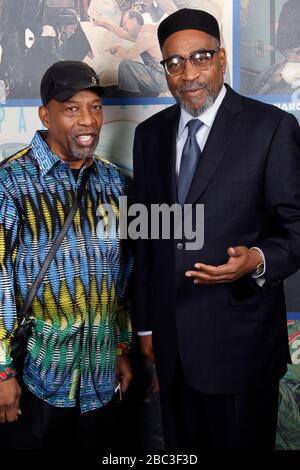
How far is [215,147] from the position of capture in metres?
2.07

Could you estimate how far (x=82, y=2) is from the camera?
9.59 ft

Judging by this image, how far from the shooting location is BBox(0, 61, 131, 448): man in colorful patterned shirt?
2201 mm

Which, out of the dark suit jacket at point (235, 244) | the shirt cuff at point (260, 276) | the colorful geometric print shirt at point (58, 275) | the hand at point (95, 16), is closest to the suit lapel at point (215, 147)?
the dark suit jacket at point (235, 244)

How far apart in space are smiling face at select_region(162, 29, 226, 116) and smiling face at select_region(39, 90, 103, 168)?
30cm

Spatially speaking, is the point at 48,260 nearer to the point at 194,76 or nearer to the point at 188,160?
the point at 188,160

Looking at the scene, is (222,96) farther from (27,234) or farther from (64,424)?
(64,424)

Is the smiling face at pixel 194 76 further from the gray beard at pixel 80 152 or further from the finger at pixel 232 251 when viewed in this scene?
the finger at pixel 232 251

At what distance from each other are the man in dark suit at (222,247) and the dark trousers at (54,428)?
1.08 ft

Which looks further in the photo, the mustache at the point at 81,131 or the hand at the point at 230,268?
the mustache at the point at 81,131

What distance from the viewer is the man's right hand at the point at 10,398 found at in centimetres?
220

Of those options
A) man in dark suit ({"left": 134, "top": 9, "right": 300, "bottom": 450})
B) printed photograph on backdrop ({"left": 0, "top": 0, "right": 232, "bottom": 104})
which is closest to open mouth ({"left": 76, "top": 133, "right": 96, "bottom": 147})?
man in dark suit ({"left": 134, "top": 9, "right": 300, "bottom": 450})

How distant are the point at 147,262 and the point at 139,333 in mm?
254

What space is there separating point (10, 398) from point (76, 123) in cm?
92
